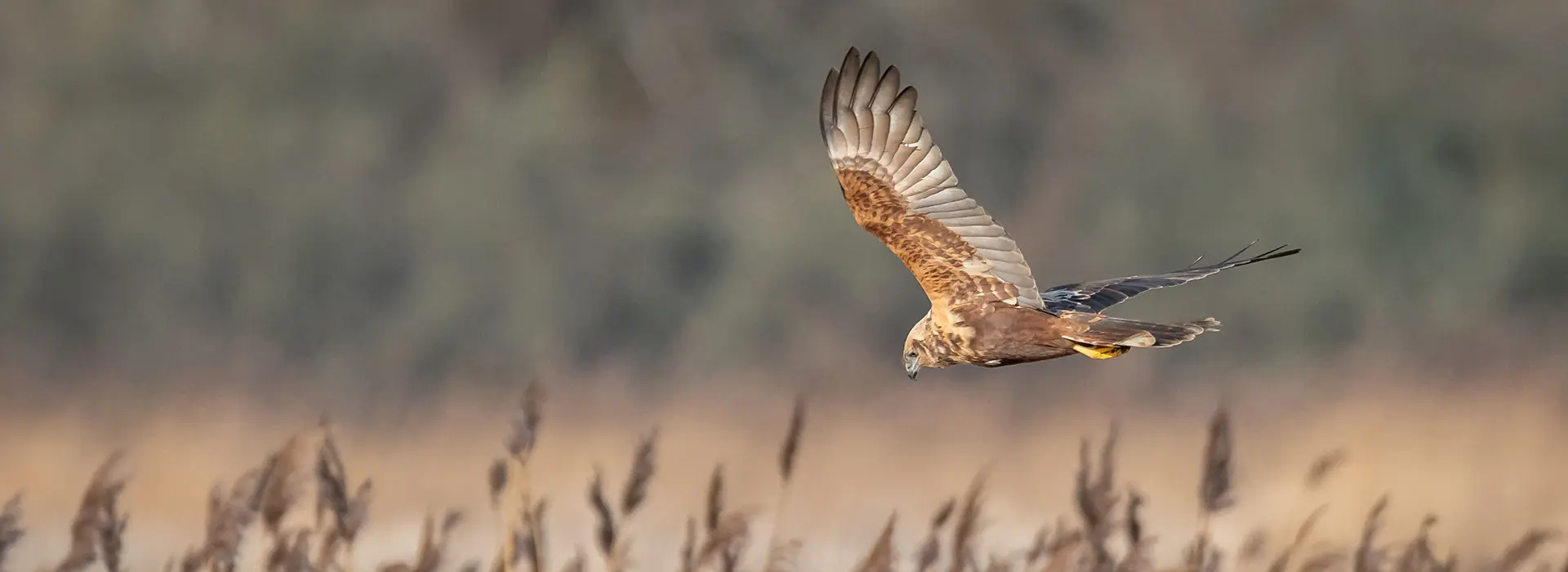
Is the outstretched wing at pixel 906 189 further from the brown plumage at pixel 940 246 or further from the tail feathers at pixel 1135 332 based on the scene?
the tail feathers at pixel 1135 332

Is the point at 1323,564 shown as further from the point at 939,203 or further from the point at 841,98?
the point at 841,98

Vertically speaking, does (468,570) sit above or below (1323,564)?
above

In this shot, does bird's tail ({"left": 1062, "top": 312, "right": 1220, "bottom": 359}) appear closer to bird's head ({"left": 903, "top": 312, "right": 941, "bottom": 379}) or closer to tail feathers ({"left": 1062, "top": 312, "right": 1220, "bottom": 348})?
tail feathers ({"left": 1062, "top": 312, "right": 1220, "bottom": 348})

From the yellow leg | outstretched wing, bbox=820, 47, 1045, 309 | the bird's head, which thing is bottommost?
the yellow leg

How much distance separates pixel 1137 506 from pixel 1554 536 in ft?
4.90

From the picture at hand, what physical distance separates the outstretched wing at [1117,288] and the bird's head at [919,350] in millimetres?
348

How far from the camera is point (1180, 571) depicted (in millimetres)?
3316

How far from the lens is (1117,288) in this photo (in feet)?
14.4

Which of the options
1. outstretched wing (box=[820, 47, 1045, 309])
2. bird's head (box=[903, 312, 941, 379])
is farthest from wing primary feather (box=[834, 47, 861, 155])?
bird's head (box=[903, 312, 941, 379])

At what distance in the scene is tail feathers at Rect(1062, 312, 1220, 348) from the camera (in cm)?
335

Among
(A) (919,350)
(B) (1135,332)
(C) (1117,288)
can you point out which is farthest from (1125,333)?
(C) (1117,288)

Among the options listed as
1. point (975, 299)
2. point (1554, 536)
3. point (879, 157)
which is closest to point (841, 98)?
point (879, 157)

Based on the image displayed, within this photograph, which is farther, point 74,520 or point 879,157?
point 879,157

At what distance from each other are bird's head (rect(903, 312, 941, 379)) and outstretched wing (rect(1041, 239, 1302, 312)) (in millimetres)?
348
